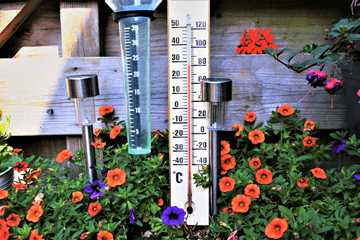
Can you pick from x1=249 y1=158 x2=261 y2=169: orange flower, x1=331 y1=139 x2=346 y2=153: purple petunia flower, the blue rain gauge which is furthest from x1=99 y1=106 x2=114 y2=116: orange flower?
x1=331 y1=139 x2=346 y2=153: purple petunia flower

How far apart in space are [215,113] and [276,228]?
1.59 ft

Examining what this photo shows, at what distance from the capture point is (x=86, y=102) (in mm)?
1310

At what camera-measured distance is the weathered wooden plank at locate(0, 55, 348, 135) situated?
1.56 meters

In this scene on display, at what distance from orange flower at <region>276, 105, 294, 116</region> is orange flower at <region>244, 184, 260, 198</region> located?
494mm

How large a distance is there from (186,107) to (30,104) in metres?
0.97

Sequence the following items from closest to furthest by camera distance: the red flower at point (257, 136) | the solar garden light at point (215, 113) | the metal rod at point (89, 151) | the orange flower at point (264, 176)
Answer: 1. the solar garden light at point (215, 113)
2. the orange flower at point (264, 176)
3. the metal rod at point (89, 151)
4. the red flower at point (257, 136)

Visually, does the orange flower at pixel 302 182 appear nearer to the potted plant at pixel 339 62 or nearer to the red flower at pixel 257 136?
the red flower at pixel 257 136

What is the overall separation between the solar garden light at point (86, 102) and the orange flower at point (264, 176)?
0.74 meters

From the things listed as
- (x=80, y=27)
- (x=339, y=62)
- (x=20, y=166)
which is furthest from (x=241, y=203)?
(x=80, y=27)

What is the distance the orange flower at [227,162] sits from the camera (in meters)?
1.36

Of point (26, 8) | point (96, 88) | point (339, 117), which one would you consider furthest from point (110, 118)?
point (339, 117)

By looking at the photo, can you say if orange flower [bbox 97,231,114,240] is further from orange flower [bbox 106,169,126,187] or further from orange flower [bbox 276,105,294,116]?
orange flower [bbox 276,105,294,116]

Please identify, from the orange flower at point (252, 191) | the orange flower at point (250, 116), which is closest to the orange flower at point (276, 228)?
the orange flower at point (252, 191)

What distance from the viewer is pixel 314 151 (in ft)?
4.59
